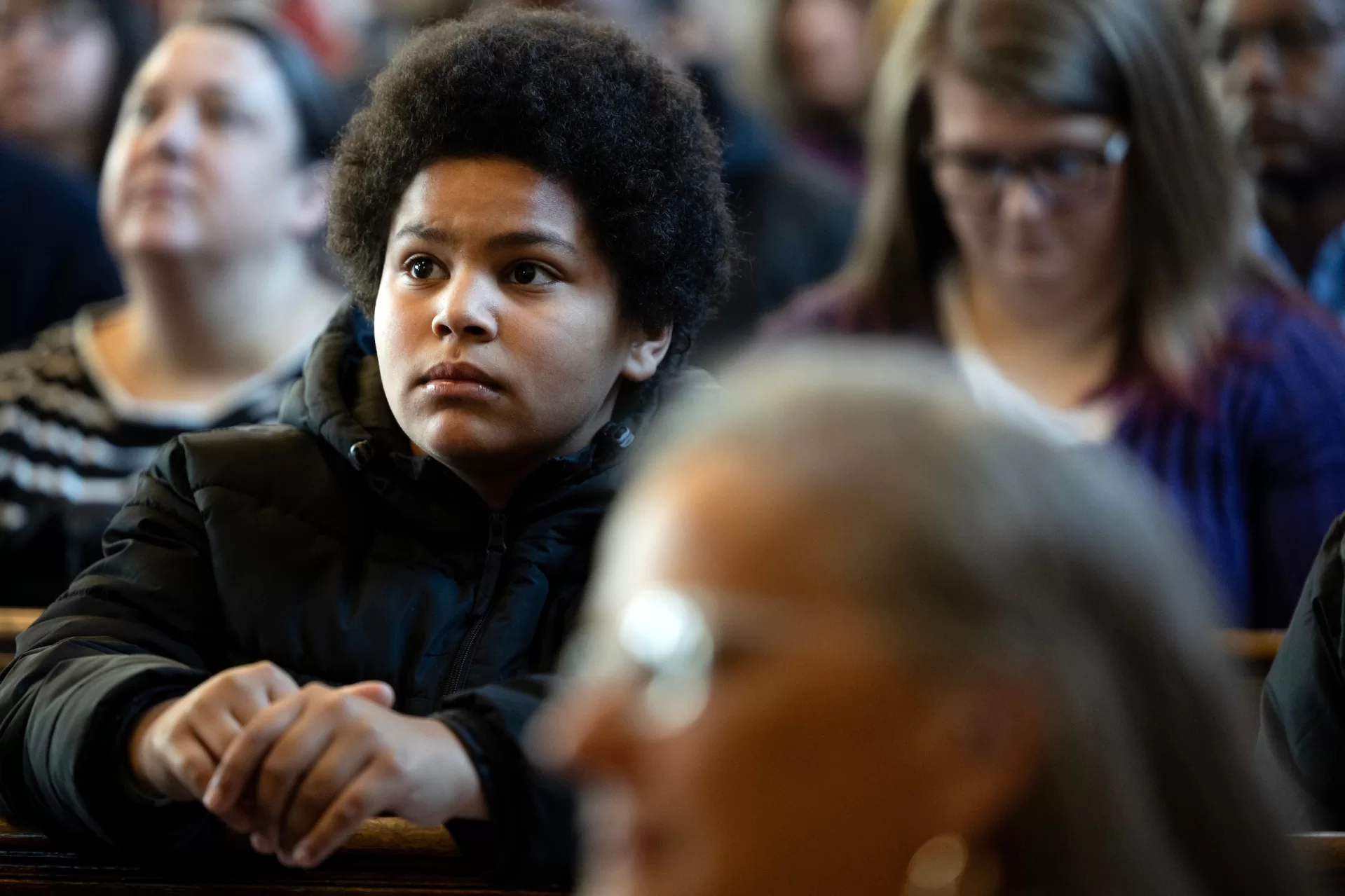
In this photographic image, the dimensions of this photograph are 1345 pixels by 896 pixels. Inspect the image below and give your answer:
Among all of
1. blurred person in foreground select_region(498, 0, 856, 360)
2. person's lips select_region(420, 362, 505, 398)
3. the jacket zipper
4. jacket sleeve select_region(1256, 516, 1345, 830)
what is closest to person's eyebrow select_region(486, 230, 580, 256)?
person's lips select_region(420, 362, 505, 398)

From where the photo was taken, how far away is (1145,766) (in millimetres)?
837

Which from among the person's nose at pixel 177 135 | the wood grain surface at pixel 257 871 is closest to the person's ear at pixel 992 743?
the wood grain surface at pixel 257 871

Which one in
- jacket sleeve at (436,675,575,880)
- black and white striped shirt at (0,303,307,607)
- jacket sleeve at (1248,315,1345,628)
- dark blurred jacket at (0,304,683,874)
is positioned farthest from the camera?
black and white striped shirt at (0,303,307,607)

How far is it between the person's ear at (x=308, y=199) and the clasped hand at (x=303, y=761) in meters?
2.03

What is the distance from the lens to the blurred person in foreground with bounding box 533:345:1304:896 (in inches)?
31.7

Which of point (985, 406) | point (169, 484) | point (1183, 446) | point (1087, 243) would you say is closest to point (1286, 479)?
point (1183, 446)

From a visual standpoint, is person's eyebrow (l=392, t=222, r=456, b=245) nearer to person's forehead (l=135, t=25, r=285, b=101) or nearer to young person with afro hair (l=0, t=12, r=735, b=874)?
young person with afro hair (l=0, t=12, r=735, b=874)

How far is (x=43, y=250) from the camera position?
3615 millimetres

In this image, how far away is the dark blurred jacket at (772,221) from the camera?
3.38 m

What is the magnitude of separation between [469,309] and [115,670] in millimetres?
459

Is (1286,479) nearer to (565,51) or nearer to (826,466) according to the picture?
(565,51)

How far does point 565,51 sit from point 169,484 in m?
0.59

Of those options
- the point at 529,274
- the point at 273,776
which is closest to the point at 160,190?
the point at 529,274

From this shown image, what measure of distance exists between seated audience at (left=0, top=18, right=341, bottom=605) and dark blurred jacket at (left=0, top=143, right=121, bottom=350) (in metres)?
0.35
